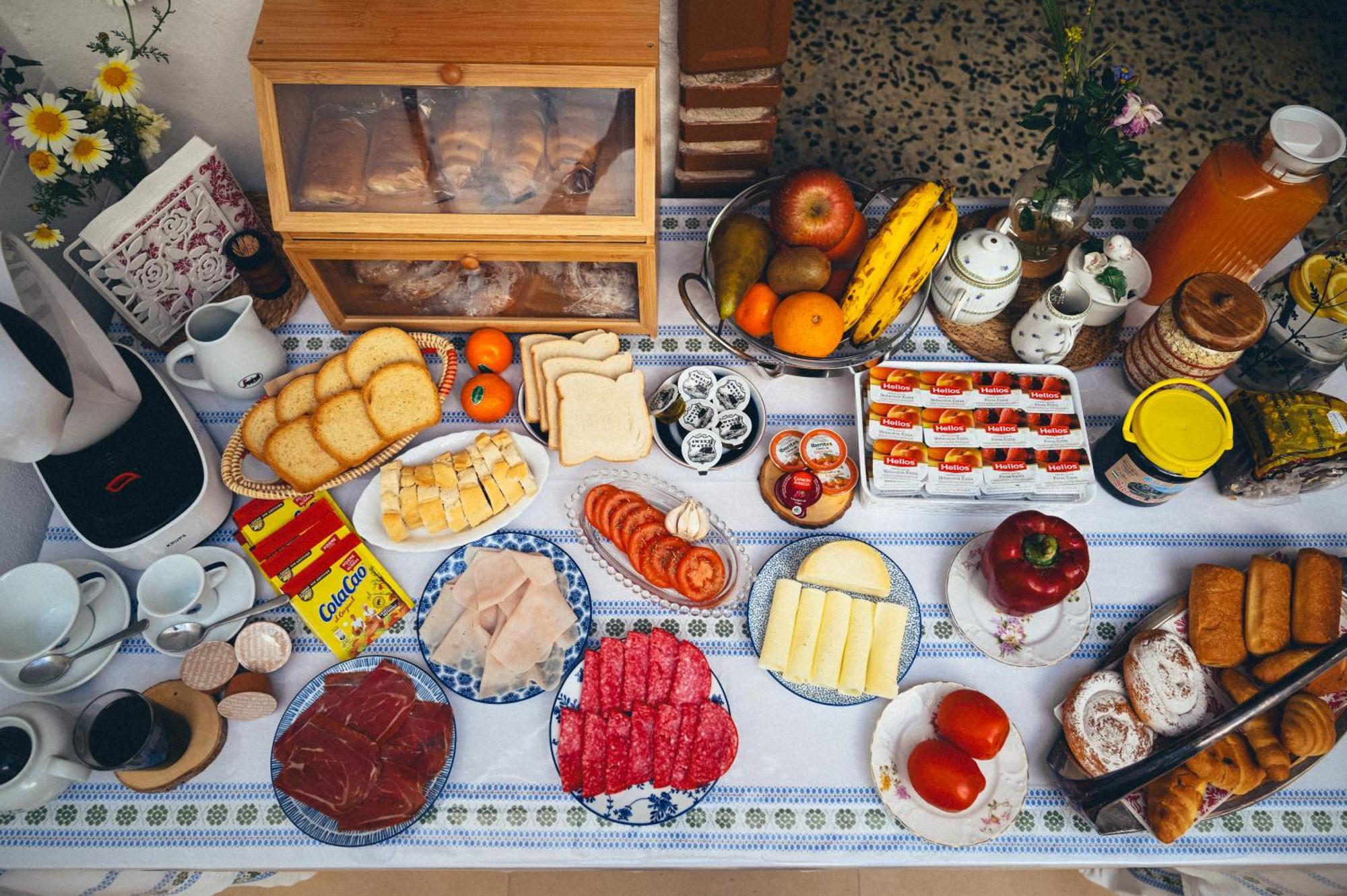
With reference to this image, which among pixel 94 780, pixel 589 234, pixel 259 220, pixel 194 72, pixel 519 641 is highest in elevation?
pixel 194 72

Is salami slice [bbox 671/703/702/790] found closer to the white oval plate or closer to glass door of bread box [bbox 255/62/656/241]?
the white oval plate

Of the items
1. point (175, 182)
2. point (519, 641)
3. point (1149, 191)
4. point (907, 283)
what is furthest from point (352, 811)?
point (1149, 191)

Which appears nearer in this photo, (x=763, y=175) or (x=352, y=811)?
(x=352, y=811)

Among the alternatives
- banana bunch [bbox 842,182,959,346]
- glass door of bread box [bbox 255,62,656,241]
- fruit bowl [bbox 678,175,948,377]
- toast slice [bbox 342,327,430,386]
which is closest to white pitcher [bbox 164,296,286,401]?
toast slice [bbox 342,327,430,386]

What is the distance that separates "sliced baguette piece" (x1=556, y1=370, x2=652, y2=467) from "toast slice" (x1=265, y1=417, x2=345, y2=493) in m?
0.47

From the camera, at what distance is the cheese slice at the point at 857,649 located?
141 cm

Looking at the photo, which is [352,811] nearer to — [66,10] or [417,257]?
[417,257]

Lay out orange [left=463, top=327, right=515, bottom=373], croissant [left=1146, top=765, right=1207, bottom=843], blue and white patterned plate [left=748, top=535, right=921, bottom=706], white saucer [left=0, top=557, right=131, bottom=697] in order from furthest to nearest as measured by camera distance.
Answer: orange [left=463, top=327, right=515, bottom=373] < blue and white patterned plate [left=748, top=535, right=921, bottom=706] < white saucer [left=0, top=557, right=131, bottom=697] < croissant [left=1146, top=765, right=1207, bottom=843]

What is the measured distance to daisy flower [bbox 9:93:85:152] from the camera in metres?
1.37

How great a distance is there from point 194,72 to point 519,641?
142 centimetres

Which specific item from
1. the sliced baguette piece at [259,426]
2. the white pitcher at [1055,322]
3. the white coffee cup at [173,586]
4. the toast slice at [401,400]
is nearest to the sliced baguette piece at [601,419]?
the toast slice at [401,400]

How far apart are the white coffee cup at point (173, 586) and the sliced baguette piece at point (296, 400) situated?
0.34m

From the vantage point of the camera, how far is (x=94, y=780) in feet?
4.45

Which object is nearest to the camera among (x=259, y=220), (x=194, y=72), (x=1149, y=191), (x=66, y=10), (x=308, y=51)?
(x=308, y=51)
